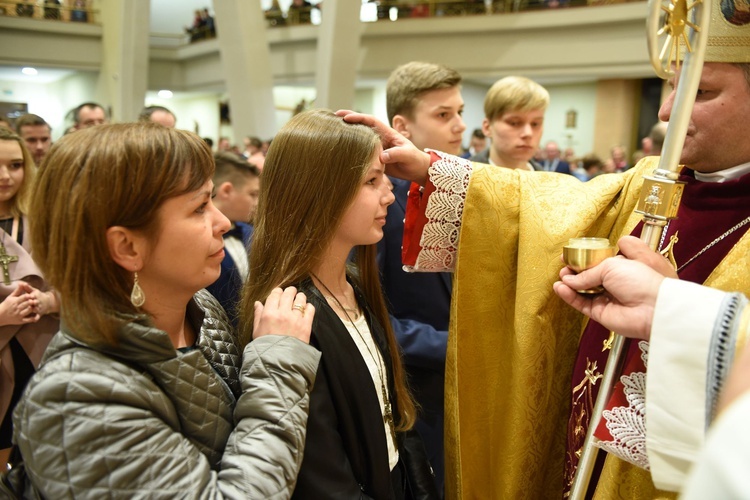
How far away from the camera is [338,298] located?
1.62 meters

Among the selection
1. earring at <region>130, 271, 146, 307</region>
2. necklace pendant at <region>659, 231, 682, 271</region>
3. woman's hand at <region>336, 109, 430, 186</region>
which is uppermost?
woman's hand at <region>336, 109, 430, 186</region>

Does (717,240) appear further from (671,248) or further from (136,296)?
(136,296)

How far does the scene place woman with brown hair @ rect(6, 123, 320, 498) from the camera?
985 millimetres

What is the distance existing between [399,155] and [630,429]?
2.82 ft

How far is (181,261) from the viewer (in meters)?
1.22

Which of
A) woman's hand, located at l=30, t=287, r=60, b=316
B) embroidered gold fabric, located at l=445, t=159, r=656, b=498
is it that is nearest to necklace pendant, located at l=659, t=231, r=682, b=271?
embroidered gold fabric, located at l=445, t=159, r=656, b=498

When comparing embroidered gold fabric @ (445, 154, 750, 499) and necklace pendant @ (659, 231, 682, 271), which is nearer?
necklace pendant @ (659, 231, 682, 271)

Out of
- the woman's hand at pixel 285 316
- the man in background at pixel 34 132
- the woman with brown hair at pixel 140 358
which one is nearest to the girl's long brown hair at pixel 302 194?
the woman's hand at pixel 285 316

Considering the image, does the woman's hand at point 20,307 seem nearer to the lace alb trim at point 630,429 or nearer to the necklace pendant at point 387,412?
the necklace pendant at point 387,412

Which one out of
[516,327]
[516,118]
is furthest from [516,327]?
[516,118]

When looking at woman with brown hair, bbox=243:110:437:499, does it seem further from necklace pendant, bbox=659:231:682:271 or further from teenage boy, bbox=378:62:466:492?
necklace pendant, bbox=659:231:682:271

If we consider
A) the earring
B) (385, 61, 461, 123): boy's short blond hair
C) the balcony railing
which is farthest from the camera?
the balcony railing

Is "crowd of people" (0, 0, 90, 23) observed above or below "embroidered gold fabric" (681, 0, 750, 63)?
above

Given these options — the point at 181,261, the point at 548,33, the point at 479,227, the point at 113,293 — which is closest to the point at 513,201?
the point at 479,227
